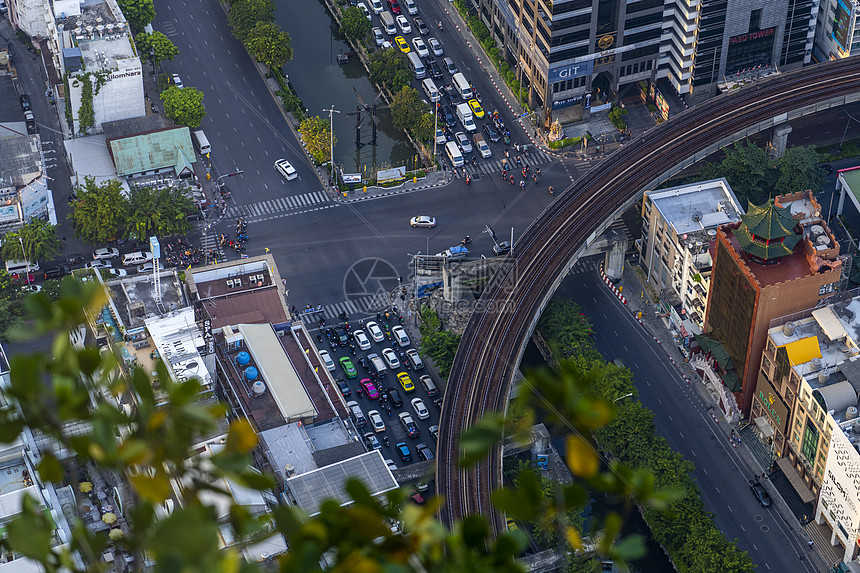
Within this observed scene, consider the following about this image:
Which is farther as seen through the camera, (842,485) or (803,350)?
(803,350)

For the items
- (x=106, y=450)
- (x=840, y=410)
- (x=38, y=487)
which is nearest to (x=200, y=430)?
(x=106, y=450)

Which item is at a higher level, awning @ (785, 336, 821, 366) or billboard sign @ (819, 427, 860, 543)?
awning @ (785, 336, 821, 366)

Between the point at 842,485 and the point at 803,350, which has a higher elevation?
the point at 803,350

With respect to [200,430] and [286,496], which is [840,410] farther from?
[200,430]

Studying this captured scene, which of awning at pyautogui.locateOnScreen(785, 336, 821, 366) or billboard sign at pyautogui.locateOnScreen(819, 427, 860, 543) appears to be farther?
awning at pyautogui.locateOnScreen(785, 336, 821, 366)
